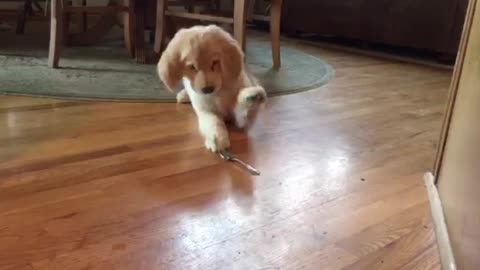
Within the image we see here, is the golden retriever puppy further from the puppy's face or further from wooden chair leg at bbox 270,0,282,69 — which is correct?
wooden chair leg at bbox 270,0,282,69

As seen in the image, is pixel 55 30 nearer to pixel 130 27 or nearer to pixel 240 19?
pixel 130 27

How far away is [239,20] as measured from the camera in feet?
8.50

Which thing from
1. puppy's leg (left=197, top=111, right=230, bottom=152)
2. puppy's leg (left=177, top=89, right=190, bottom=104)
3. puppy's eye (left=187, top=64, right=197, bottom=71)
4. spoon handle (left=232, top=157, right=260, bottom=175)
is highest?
puppy's eye (left=187, top=64, right=197, bottom=71)

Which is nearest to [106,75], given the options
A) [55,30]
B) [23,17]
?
[55,30]

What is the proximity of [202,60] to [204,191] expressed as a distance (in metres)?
0.54

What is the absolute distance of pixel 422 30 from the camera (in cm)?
347

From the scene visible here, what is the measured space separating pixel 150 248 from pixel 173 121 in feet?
2.91

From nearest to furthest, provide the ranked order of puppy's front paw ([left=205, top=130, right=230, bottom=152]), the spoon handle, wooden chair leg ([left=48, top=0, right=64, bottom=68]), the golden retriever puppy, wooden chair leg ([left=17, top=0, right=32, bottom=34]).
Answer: the spoon handle → puppy's front paw ([left=205, top=130, right=230, bottom=152]) → the golden retriever puppy → wooden chair leg ([left=48, top=0, right=64, bottom=68]) → wooden chair leg ([left=17, top=0, right=32, bottom=34])

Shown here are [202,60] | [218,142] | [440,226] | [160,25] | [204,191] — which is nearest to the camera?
[440,226]

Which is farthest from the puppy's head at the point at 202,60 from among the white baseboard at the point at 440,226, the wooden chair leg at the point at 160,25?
the wooden chair leg at the point at 160,25

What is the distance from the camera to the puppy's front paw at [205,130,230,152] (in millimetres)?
1522

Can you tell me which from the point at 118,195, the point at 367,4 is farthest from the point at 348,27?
the point at 118,195

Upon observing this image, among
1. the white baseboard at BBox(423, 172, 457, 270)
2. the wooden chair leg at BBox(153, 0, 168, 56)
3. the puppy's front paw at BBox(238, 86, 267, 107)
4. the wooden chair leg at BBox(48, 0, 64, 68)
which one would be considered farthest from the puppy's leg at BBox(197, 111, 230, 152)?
the wooden chair leg at BBox(153, 0, 168, 56)

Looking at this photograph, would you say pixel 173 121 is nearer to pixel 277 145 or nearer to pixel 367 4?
pixel 277 145
